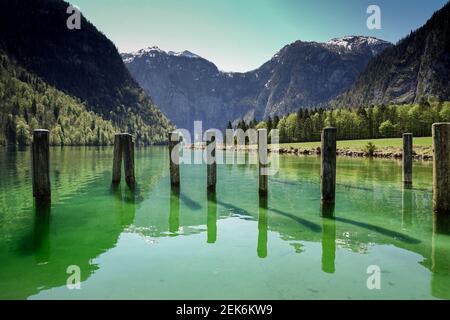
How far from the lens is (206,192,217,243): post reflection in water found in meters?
12.2

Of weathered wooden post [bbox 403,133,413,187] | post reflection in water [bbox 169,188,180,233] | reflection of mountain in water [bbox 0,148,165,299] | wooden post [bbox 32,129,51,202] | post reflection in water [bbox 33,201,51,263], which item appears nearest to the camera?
reflection of mountain in water [bbox 0,148,165,299]

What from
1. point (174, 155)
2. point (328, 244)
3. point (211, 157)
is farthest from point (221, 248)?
point (174, 155)

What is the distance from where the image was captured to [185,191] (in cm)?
2297

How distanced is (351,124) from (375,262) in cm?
11236

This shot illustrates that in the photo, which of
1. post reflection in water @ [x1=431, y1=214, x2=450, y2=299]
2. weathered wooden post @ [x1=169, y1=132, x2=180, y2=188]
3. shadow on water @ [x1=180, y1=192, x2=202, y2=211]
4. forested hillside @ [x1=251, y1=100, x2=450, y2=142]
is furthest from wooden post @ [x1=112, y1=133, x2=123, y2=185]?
forested hillside @ [x1=251, y1=100, x2=450, y2=142]

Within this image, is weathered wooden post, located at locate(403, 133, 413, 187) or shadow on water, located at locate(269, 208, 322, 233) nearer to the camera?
shadow on water, located at locate(269, 208, 322, 233)

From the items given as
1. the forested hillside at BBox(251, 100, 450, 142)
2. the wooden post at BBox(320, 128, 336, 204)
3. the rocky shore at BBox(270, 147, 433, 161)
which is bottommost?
the rocky shore at BBox(270, 147, 433, 161)

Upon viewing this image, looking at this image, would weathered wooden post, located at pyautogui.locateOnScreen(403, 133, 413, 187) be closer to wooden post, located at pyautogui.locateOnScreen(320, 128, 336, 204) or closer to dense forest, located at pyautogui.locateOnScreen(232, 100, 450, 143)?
wooden post, located at pyautogui.locateOnScreen(320, 128, 336, 204)

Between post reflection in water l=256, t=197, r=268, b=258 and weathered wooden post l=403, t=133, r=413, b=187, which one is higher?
weathered wooden post l=403, t=133, r=413, b=187

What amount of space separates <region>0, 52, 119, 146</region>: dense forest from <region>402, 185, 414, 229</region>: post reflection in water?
14452 cm

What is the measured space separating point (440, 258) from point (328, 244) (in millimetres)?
2943

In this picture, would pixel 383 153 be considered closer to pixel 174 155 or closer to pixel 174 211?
pixel 174 155

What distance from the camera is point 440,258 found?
31.8 ft
